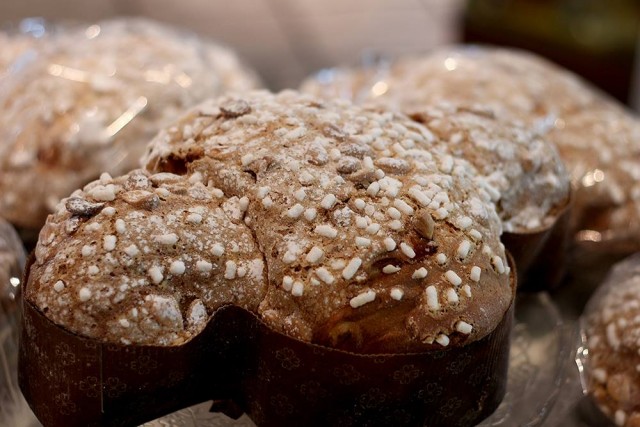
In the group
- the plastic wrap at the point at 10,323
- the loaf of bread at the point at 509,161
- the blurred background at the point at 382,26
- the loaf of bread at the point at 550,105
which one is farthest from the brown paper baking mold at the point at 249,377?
the blurred background at the point at 382,26

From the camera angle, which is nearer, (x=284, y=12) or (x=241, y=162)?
(x=241, y=162)

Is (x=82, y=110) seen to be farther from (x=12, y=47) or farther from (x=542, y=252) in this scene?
(x=542, y=252)

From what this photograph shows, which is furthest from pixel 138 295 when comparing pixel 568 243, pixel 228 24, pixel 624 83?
pixel 228 24

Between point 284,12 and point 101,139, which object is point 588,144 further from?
point 284,12

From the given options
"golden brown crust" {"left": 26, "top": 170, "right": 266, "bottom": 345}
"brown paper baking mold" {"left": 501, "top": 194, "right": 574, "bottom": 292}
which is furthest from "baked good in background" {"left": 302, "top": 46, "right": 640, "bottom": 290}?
"golden brown crust" {"left": 26, "top": 170, "right": 266, "bottom": 345}

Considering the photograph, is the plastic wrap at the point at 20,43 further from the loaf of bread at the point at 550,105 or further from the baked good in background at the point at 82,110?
the loaf of bread at the point at 550,105

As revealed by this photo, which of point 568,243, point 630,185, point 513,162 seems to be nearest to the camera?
point 513,162

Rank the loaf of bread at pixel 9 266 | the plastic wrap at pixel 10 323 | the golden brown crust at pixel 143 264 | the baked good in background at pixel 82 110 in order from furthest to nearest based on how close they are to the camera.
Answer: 1. the baked good in background at pixel 82 110
2. the loaf of bread at pixel 9 266
3. the plastic wrap at pixel 10 323
4. the golden brown crust at pixel 143 264
